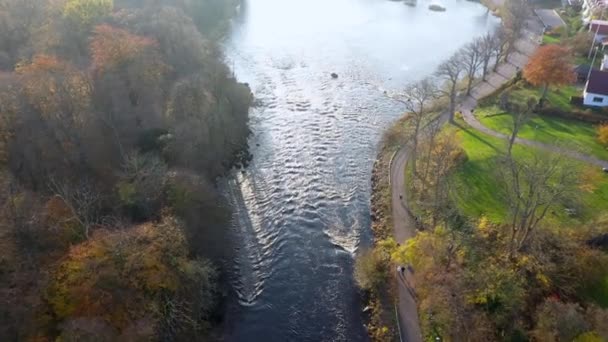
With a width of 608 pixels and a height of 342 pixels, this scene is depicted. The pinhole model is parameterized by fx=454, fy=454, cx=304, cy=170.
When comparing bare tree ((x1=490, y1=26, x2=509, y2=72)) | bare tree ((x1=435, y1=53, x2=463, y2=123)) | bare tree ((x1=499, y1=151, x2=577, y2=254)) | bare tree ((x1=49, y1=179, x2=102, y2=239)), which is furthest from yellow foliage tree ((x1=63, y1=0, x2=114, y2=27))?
bare tree ((x1=490, y1=26, x2=509, y2=72))

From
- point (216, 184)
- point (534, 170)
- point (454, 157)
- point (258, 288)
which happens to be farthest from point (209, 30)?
point (534, 170)

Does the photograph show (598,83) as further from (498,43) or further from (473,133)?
(473,133)

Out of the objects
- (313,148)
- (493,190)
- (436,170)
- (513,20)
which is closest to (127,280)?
(436,170)

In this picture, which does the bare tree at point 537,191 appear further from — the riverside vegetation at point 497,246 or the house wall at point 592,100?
the house wall at point 592,100

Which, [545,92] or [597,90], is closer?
[597,90]

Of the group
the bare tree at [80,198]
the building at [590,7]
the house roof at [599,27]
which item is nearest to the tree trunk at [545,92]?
the house roof at [599,27]
